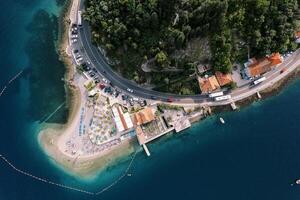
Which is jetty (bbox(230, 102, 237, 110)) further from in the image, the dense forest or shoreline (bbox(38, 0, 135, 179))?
shoreline (bbox(38, 0, 135, 179))

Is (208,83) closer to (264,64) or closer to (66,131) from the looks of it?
(264,64)

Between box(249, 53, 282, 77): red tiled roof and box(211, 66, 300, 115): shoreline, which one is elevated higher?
box(249, 53, 282, 77): red tiled roof

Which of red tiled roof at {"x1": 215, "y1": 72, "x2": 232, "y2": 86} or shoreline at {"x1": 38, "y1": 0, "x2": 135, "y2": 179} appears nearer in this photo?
red tiled roof at {"x1": 215, "y1": 72, "x2": 232, "y2": 86}

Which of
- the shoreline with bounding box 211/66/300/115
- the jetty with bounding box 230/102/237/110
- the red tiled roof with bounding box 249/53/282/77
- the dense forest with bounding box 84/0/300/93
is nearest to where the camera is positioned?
the dense forest with bounding box 84/0/300/93

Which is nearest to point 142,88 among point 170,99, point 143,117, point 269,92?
point 170,99

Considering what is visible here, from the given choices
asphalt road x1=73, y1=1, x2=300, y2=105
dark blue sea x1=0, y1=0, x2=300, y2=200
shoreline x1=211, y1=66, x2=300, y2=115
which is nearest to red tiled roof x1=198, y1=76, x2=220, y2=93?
asphalt road x1=73, y1=1, x2=300, y2=105
